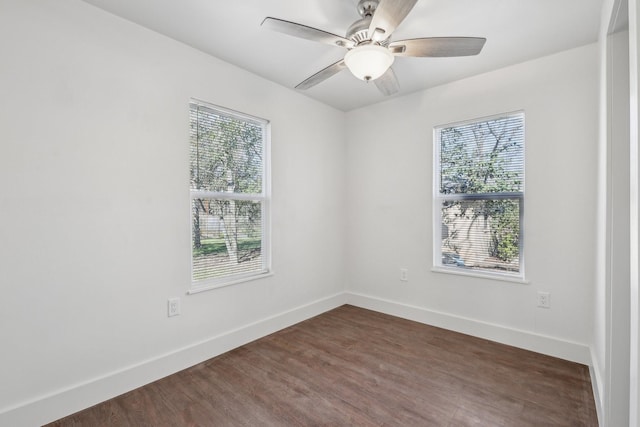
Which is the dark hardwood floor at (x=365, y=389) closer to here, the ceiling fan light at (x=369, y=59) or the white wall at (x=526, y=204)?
the white wall at (x=526, y=204)

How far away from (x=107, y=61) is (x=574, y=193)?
11.7 feet

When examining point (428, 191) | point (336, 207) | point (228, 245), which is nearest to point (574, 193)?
point (428, 191)

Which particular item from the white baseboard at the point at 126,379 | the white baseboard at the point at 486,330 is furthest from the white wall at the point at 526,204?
the white baseboard at the point at 126,379

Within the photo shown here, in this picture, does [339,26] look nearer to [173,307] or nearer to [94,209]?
[94,209]

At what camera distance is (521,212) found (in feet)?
Answer: 9.25

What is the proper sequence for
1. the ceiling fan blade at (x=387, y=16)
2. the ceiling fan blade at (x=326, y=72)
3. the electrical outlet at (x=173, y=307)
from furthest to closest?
1. the electrical outlet at (x=173, y=307)
2. the ceiling fan blade at (x=326, y=72)
3. the ceiling fan blade at (x=387, y=16)

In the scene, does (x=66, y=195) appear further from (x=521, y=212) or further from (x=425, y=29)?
(x=521, y=212)

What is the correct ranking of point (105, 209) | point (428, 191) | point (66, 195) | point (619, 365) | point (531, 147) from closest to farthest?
point (619, 365) < point (66, 195) < point (105, 209) < point (531, 147) < point (428, 191)

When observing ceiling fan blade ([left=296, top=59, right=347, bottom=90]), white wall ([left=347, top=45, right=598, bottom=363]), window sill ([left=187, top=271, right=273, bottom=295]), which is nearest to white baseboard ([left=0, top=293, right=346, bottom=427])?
window sill ([left=187, top=271, right=273, bottom=295])

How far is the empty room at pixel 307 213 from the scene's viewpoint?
1793 mm

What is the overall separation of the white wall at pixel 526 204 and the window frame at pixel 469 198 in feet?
0.16

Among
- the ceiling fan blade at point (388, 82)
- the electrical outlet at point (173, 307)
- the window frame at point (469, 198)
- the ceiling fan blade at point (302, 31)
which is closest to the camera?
the ceiling fan blade at point (302, 31)

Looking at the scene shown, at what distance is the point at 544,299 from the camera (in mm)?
2684

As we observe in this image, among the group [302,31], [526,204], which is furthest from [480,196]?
[302,31]
